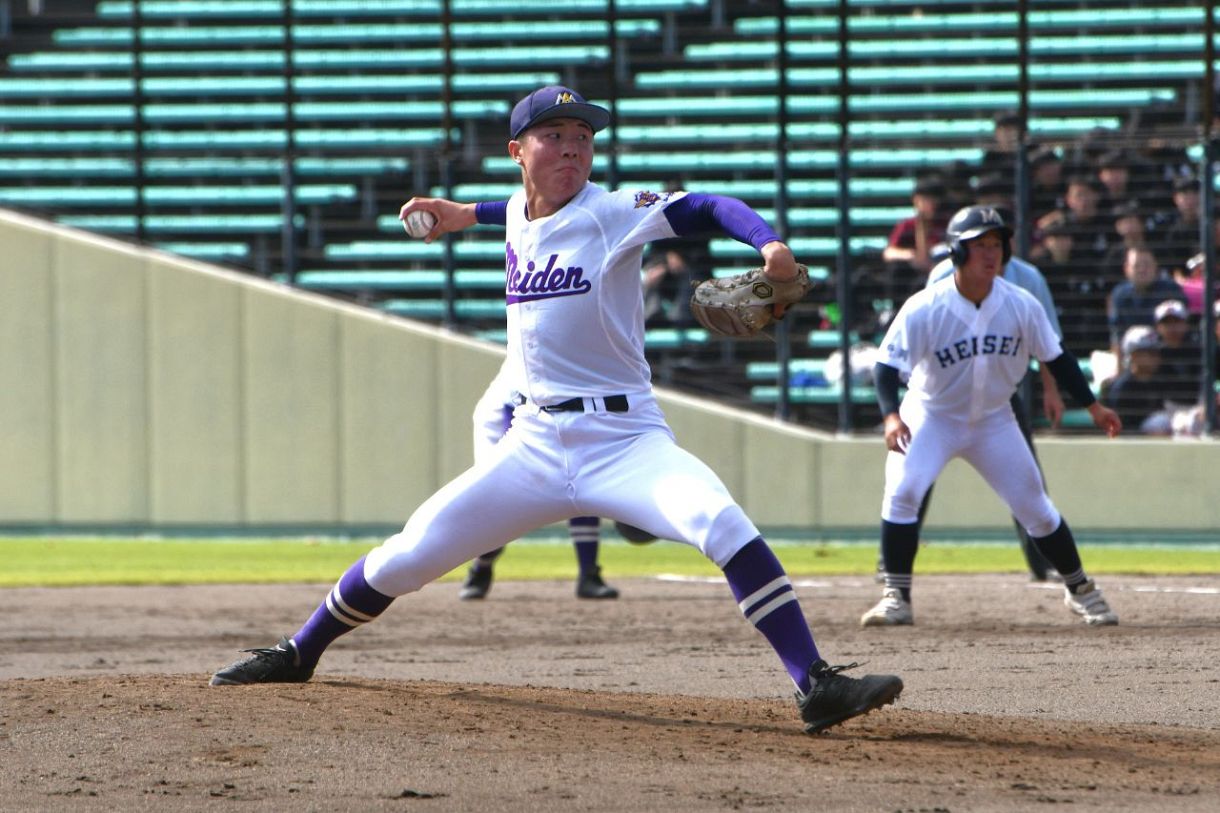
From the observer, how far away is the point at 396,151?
18.7 m

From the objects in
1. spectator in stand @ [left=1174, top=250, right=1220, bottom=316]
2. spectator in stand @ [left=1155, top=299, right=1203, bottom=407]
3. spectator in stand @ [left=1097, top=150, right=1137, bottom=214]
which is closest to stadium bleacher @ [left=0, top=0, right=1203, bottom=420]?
spectator in stand @ [left=1097, top=150, right=1137, bottom=214]

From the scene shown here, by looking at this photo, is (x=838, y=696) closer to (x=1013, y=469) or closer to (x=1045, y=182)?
(x=1013, y=469)

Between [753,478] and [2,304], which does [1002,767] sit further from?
[2,304]

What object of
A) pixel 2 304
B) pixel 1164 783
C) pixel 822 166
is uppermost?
pixel 822 166

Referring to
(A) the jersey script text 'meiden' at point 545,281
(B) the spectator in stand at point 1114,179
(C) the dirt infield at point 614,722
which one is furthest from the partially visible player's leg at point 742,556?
(B) the spectator in stand at point 1114,179

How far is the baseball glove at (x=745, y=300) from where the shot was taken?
498 centimetres

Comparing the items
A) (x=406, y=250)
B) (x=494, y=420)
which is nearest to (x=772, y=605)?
(x=494, y=420)

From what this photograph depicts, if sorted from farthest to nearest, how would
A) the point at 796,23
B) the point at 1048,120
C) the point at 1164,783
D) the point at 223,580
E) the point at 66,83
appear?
the point at 66,83 → the point at 796,23 → the point at 1048,120 → the point at 223,580 → the point at 1164,783

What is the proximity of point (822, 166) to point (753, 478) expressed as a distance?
9.18ft

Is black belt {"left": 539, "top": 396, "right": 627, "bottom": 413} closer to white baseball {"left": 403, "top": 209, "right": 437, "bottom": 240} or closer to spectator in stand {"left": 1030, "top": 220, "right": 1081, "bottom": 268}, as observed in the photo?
white baseball {"left": 403, "top": 209, "right": 437, "bottom": 240}

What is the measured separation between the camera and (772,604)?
201 inches

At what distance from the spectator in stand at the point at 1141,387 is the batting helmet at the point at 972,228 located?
6.01 metres

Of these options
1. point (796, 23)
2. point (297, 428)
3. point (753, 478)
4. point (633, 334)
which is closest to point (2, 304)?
point (297, 428)

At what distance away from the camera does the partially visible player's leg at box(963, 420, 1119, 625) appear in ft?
27.0
